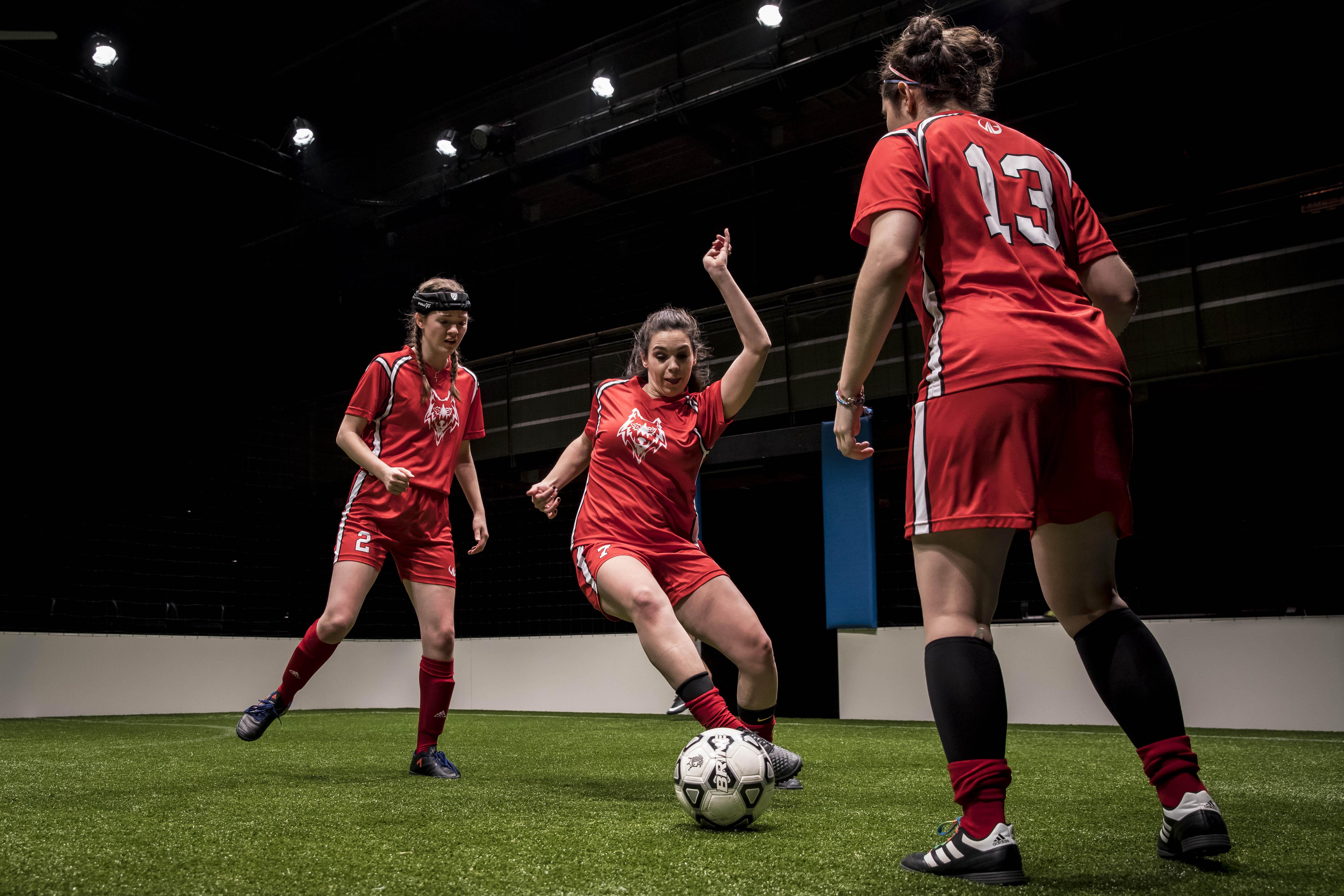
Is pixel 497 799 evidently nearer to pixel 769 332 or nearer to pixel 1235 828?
pixel 1235 828

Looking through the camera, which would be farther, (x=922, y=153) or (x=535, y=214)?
(x=535, y=214)

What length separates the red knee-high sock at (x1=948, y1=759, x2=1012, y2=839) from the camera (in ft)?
4.65

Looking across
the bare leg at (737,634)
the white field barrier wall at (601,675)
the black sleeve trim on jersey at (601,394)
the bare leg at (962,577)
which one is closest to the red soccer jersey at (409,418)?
the black sleeve trim on jersey at (601,394)

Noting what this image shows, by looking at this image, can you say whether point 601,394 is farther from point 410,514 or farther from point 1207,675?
point 1207,675

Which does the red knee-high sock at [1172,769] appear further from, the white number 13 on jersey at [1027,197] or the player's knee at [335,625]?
the player's knee at [335,625]

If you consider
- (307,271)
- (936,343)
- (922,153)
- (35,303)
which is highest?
(307,271)

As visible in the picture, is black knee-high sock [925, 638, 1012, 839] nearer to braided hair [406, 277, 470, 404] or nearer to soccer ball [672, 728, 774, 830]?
soccer ball [672, 728, 774, 830]

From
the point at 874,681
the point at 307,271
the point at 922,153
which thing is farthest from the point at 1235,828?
the point at 307,271

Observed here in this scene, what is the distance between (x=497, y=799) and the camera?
254 cm

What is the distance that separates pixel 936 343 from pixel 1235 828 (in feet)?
4.08

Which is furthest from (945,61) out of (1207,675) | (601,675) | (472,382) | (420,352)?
(601,675)

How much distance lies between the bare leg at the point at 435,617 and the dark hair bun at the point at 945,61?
2.28 meters

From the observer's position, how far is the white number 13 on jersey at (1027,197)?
63.5 inches

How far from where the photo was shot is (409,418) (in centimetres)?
345
